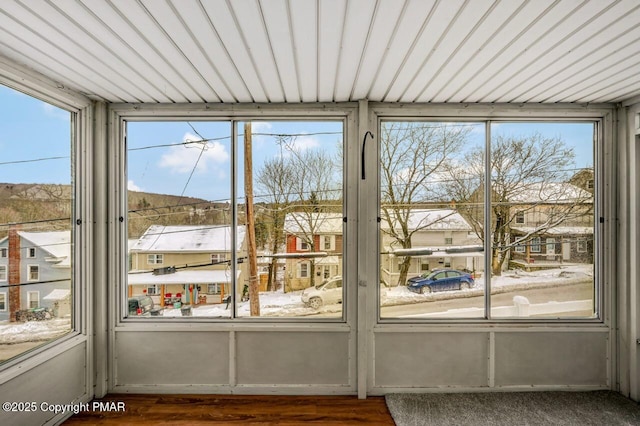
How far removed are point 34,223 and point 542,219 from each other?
3901 millimetres

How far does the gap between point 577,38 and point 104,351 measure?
Result: 152 inches

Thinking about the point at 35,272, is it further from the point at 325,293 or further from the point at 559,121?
the point at 559,121

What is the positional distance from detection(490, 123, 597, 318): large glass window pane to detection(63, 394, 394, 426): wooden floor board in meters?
1.42

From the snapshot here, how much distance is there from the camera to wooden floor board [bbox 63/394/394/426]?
2287 millimetres

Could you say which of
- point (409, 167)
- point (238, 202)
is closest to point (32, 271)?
point (238, 202)

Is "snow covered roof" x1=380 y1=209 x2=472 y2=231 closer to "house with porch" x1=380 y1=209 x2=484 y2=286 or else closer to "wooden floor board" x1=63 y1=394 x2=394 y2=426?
"house with porch" x1=380 y1=209 x2=484 y2=286

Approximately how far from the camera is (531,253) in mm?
2684

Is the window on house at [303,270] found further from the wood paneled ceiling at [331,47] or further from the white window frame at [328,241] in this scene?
the wood paneled ceiling at [331,47]

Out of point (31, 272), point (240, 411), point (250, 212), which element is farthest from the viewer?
point (250, 212)

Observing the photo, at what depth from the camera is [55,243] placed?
89.8 inches

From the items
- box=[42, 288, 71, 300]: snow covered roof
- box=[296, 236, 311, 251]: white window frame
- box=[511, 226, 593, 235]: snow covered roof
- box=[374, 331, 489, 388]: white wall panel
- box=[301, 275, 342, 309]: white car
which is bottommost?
box=[374, 331, 489, 388]: white wall panel

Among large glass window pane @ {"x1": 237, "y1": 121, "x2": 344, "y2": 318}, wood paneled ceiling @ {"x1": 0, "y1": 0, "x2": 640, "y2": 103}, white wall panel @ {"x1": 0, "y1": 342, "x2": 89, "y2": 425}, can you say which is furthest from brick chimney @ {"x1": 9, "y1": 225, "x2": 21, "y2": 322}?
large glass window pane @ {"x1": 237, "y1": 121, "x2": 344, "y2": 318}

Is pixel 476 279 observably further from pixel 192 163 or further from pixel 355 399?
pixel 192 163

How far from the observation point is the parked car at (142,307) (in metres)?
2.70
